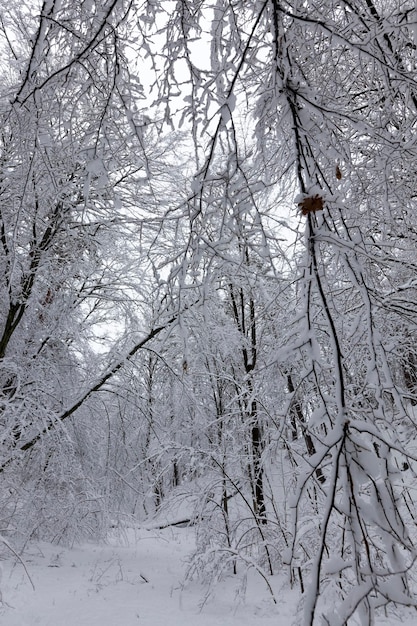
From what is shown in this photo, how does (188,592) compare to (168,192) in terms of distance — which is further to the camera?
(168,192)

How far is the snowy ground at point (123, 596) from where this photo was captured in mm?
4590

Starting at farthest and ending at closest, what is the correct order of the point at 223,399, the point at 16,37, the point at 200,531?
the point at 223,399
the point at 200,531
the point at 16,37

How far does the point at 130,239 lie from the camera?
20.1ft

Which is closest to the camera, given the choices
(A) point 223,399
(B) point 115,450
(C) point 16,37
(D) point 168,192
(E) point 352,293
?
(E) point 352,293

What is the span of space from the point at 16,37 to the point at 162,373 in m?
4.40

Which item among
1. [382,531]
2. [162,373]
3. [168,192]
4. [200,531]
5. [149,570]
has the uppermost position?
[168,192]

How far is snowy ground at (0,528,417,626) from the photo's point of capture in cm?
459

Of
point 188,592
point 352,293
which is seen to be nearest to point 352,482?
point 352,293

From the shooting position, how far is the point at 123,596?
218 inches

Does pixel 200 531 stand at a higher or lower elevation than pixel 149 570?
higher

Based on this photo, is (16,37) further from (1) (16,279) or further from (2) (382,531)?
(2) (382,531)

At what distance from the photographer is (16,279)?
17.1 ft

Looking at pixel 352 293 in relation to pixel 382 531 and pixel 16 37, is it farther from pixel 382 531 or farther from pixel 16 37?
pixel 16 37

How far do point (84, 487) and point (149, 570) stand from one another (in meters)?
1.58
